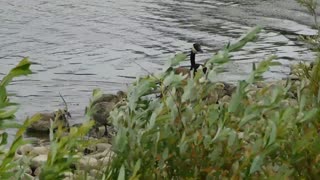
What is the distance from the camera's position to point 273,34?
16672 millimetres

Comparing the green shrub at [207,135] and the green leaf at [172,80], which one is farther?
the green leaf at [172,80]

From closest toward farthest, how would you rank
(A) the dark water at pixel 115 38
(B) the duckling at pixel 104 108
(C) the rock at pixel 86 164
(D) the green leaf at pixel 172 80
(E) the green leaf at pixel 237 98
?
(E) the green leaf at pixel 237 98, (D) the green leaf at pixel 172 80, (C) the rock at pixel 86 164, (B) the duckling at pixel 104 108, (A) the dark water at pixel 115 38

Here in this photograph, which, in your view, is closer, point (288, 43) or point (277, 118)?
point (277, 118)

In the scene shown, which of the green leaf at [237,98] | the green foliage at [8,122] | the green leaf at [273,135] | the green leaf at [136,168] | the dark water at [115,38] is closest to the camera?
the green foliage at [8,122]

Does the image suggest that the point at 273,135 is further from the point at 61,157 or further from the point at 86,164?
the point at 86,164

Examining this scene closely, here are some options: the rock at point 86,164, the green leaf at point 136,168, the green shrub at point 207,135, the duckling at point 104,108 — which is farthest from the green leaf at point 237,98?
the duckling at point 104,108

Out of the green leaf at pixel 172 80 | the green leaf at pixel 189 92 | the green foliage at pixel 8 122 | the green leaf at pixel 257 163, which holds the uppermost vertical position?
the green foliage at pixel 8 122

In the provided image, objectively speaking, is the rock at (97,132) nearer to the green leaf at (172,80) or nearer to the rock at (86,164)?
the rock at (86,164)

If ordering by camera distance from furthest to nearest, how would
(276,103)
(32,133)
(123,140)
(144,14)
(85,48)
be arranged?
(144,14), (85,48), (32,133), (276,103), (123,140)

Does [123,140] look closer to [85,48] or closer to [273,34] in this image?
[85,48]

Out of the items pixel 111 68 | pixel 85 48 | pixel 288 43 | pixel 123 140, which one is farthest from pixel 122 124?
pixel 288 43

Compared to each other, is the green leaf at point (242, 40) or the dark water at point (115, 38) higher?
the green leaf at point (242, 40)

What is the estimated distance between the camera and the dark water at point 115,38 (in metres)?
11.7

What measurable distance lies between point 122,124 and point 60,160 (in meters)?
0.46
